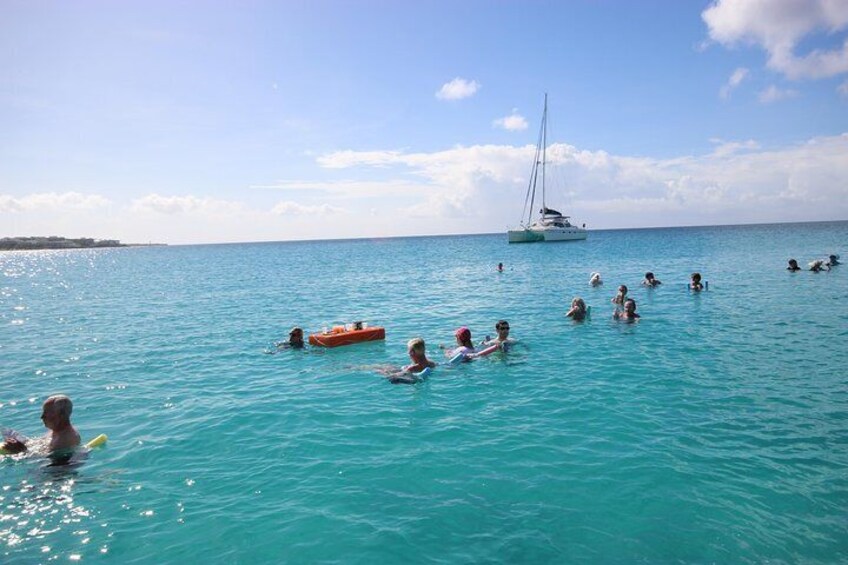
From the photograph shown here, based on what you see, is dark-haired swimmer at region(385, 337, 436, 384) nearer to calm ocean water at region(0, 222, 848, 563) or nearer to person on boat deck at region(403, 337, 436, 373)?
person on boat deck at region(403, 337, 436, 373)

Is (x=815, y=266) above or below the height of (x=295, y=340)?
above

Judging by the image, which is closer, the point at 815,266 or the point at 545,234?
the point at 815,266

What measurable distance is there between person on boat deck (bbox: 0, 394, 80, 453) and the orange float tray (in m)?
9.00

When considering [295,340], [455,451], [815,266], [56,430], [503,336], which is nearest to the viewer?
[455,451]

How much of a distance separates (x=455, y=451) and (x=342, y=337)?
9805 mm

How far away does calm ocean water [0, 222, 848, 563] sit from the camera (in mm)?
6551

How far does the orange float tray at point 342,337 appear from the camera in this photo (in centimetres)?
1799

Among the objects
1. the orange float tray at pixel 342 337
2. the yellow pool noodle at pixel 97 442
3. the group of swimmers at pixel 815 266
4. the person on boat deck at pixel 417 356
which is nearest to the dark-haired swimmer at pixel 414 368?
the person on boat deck at pixel 417 356

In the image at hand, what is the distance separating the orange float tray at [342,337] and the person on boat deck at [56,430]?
29.5 feet

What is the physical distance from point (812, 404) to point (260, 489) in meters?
11.3

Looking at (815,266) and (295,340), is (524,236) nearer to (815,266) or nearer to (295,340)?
(815,266)

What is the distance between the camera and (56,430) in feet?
30.9

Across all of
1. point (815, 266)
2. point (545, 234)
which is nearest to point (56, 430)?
point (815, 266)

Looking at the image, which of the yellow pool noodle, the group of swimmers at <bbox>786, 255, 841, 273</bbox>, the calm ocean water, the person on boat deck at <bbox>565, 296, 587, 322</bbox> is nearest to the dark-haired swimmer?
the calm ocean water
